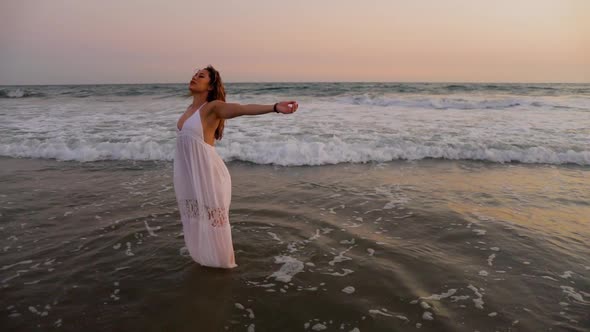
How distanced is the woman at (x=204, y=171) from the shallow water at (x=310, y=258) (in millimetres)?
412

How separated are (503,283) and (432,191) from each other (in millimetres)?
3091

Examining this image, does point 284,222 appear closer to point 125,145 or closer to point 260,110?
point 260,110

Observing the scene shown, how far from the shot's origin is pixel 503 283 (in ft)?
11.7

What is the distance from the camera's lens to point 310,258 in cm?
409

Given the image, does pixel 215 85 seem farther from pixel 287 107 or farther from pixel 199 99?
pixel 287 107

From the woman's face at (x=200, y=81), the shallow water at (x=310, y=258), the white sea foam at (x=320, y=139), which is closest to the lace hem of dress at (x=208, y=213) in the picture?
the shallow water at (x=310, y=258)

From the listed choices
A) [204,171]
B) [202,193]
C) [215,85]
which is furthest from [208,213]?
[215,85]

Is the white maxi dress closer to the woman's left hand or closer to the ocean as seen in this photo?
the ocean

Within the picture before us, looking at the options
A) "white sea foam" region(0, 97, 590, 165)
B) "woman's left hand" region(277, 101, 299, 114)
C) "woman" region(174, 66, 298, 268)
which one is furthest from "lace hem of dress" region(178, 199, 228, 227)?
"white sea foam" region(0, 97, 590, 165)

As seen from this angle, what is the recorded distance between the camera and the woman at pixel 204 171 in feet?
10.7

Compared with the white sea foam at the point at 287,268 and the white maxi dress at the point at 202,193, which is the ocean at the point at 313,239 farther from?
the white maxi dress at the point at 202,193

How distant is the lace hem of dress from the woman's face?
41.3 inches

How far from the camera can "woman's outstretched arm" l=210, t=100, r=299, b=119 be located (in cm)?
279

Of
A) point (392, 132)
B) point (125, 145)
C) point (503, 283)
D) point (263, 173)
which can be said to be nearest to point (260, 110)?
point (503, 283)
